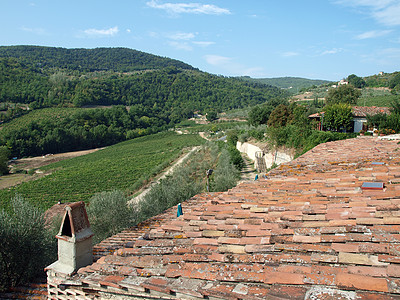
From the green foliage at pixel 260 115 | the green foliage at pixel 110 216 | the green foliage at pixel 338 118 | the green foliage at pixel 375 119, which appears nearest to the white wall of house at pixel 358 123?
the green foliage at pixel 338 118

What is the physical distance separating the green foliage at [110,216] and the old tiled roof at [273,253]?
9870 mm

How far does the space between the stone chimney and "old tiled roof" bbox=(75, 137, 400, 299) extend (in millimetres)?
200

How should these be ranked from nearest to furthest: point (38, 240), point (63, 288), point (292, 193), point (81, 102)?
point (63, 288), point (292, 193), point (38, 240), point (81, 102)

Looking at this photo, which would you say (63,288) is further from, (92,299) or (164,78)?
(164,78)

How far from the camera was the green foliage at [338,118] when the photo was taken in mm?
24625

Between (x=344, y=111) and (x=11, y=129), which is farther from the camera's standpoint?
(x=11, y=129)

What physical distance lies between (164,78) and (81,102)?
2375 inches

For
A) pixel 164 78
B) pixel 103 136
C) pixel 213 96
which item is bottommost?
pixel 103 136

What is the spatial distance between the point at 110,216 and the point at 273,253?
11.7 metres

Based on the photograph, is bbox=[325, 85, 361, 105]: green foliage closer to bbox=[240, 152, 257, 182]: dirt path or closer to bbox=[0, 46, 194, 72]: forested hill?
bbox=[240, 152, 257, 182]: dirt path

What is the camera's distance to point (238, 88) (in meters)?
149

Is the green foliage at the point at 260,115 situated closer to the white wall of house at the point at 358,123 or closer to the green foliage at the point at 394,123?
the white wall of house at the point at 358,123

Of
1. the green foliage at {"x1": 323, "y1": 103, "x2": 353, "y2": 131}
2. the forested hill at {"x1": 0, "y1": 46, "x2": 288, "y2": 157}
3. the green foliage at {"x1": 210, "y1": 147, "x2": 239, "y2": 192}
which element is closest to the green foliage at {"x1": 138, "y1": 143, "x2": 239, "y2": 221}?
the green foliage at {"x1": 210, "y1": 147, "x2": 239, "y2": 192}

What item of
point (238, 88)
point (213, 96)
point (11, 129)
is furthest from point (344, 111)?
point (238, 88)
